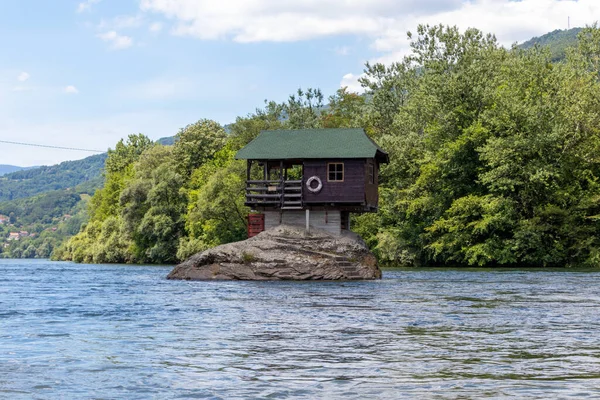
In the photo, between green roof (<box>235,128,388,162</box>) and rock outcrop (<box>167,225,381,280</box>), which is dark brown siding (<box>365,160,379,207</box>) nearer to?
green roof (<box>235,128,388,162</box>)

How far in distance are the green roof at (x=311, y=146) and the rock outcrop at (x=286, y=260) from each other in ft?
16.8

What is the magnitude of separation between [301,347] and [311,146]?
30206 millimetres

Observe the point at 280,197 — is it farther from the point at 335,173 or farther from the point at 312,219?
the point at 335,173

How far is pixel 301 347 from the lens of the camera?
14.5 m

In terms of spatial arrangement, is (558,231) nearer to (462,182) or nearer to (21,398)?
(462,182)

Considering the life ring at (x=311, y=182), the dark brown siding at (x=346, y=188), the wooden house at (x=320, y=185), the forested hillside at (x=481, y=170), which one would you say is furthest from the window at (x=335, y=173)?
the forested hillside at (x=481, y=170)

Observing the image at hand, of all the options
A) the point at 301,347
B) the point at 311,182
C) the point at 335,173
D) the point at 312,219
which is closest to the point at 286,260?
the point at 312,219

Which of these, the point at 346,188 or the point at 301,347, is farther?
the point at 346,188

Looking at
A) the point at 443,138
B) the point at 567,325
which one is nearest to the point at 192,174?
the point at 443,138

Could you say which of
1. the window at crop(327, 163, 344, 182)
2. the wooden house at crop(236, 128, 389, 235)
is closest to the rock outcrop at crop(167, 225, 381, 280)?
the wooden house at crop(236, 128, 389, 235)

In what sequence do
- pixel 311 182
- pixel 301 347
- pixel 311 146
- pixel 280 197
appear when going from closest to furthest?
1. pixel 301 347
2. pixel 280 197
3. pixel 311 182
4. pixel 311 146

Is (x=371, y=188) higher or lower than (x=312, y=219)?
higher

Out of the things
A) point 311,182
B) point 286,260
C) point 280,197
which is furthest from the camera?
point 311,182

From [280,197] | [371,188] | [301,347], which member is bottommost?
[301,347]
